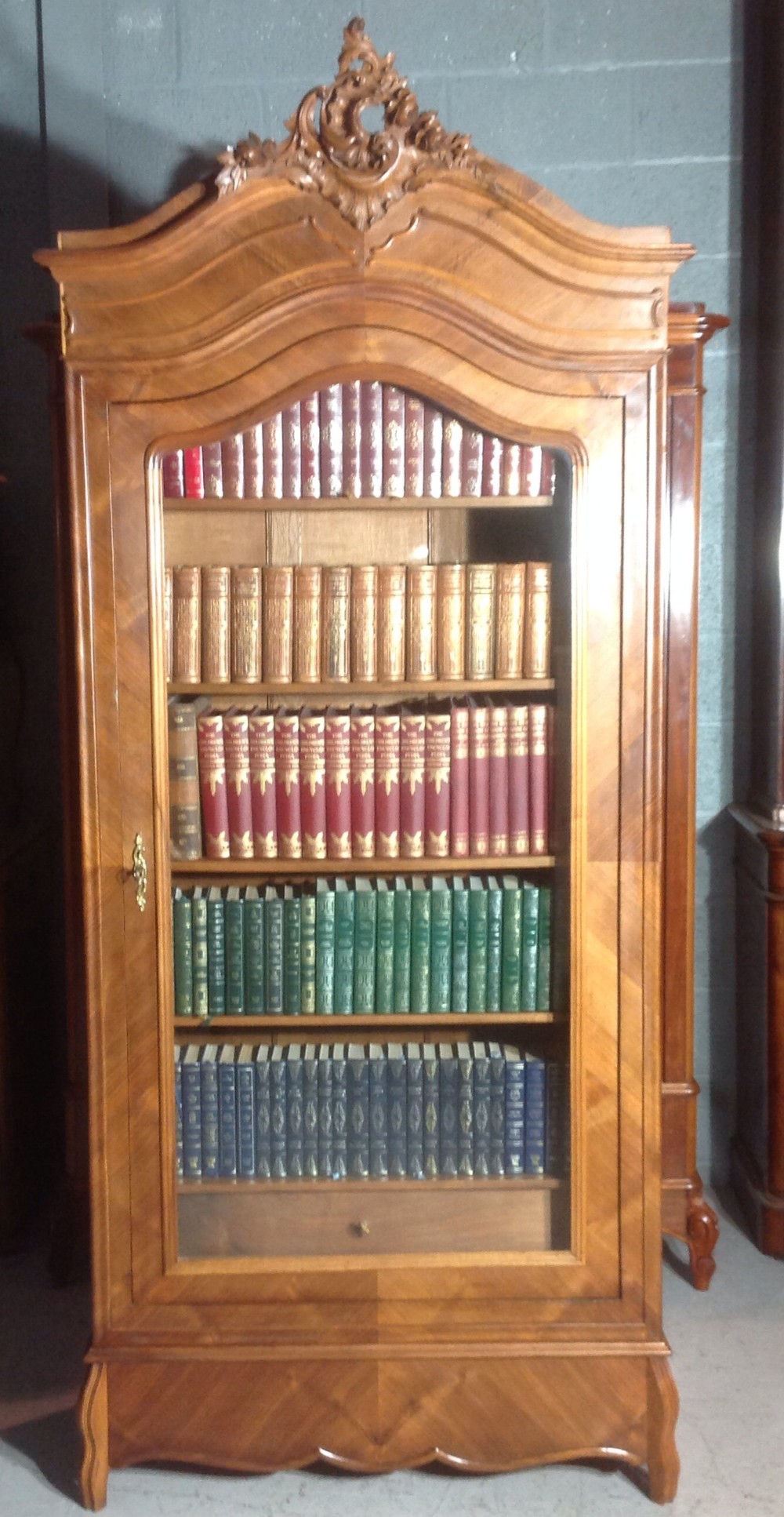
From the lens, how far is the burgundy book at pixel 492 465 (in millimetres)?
1636

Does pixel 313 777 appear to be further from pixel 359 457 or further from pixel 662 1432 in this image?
pixel 662 1432

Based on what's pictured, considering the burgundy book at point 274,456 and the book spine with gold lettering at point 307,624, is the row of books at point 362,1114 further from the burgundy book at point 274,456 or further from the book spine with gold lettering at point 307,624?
the burgundy book at point 274,456

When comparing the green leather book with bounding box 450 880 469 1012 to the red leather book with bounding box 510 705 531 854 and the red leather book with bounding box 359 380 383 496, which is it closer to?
the red leather book with bounding box 510 705 531 854

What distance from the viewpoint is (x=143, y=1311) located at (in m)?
1.70

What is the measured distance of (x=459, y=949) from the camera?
1786mm

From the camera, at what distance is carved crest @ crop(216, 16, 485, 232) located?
1494mm

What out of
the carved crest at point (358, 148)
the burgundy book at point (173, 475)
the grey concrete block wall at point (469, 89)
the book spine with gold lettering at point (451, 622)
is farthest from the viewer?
the grey concrete block wall at point (469, 89)

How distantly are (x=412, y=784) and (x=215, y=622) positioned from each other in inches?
14.7

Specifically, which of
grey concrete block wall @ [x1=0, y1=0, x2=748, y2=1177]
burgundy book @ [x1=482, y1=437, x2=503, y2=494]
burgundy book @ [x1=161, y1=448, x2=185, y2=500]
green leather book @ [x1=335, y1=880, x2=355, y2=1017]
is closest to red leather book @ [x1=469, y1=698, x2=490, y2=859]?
green leather book @ [x1=335, y1=880, x2=355, y2=1017]

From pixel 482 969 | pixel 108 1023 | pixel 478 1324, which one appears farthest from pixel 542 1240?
pixel 108 1023

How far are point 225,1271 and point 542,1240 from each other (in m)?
0.46

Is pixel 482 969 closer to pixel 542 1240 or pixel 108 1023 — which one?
pixel 542 1240

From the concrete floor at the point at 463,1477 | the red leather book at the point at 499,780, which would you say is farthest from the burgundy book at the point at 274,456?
the concrete floor at the point at 463,1477

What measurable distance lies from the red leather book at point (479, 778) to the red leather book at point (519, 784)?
35 mm
